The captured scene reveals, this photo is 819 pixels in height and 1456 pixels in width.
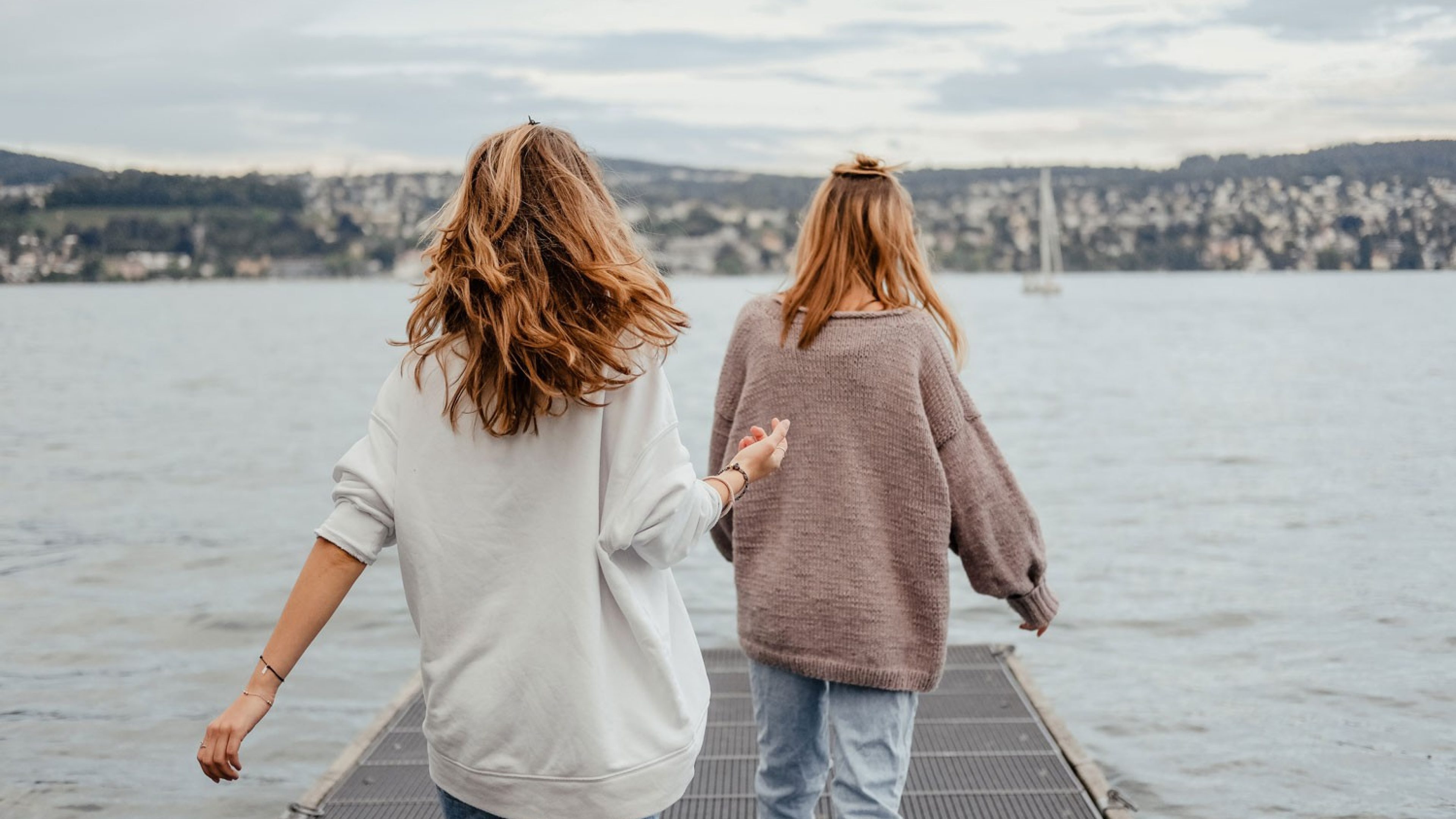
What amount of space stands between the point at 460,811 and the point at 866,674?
3.48 feet

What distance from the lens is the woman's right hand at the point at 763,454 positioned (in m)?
2.25

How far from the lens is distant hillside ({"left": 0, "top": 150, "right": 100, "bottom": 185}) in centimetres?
5578

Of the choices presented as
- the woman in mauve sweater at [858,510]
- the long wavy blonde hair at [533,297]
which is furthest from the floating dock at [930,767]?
the long wavy blonde hair at [533,297]

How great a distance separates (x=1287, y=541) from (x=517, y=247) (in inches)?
467

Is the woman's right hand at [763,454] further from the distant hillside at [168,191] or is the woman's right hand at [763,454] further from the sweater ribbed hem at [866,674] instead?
the distant hillside at [168,191]

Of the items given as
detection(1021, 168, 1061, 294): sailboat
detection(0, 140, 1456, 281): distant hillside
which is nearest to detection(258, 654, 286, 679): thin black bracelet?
detection(0, 140, 1456, 281): distant hillside

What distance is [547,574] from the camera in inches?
77.8

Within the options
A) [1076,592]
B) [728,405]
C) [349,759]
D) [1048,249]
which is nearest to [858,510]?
[728,405]

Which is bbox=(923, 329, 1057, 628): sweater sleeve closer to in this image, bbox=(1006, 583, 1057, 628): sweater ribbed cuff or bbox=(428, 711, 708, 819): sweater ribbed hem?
bbox=(1006, 583, 1057, 628): sweater ribbed cuff

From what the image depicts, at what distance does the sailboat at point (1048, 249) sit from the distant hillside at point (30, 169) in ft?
174

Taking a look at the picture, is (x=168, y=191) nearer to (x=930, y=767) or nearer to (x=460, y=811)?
(x=930, y=767)

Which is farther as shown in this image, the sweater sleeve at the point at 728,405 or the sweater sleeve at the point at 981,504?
the sweater sleeve at the point at 728,405

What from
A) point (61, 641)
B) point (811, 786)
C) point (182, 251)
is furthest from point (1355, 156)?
point (182, 251)

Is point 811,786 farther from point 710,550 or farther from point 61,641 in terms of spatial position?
point 710,550
